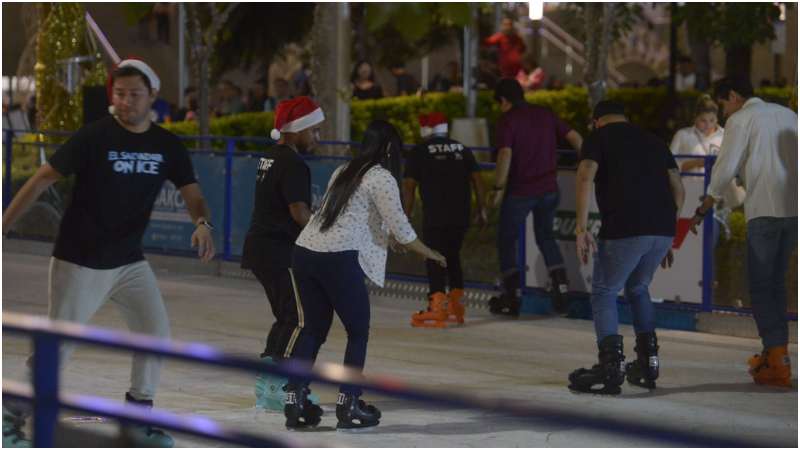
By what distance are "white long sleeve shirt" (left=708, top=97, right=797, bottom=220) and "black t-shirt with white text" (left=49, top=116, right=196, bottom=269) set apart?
3782mm

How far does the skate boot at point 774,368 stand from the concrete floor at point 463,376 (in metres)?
0.09

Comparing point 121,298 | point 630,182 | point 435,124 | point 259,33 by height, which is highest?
point 259,33

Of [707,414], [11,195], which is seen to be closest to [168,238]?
[11,195]

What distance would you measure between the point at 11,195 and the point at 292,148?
10567 mm

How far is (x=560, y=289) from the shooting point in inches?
517

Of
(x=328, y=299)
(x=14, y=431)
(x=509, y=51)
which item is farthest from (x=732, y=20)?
(x=14, y=431)

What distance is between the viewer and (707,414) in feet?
30.0

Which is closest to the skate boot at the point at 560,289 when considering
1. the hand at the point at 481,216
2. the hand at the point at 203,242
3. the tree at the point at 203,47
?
the hand at the point at 481,216

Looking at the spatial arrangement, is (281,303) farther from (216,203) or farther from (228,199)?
(216,203)

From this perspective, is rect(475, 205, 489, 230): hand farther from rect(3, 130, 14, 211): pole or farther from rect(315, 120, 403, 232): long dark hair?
rect(3, 130, 14, 211): pole

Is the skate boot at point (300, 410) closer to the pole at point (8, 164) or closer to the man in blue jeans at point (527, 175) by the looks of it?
the man in blue jeans at point (527, 175)

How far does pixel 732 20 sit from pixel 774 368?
44.9 ft

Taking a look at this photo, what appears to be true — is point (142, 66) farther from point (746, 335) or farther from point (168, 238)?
point (168, 238)

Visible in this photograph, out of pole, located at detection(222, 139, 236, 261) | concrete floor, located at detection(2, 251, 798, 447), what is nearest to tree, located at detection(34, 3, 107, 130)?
pole, located at detection(222, 139, 236, 261)
